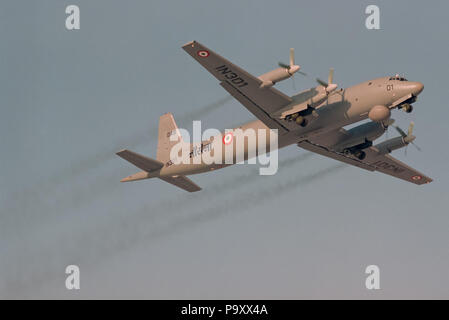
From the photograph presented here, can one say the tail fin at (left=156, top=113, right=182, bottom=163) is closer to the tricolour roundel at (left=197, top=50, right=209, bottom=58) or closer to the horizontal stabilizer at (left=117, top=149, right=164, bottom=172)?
the horizontal stabilizer at (left=117, top=149, right=164, bottom=172)

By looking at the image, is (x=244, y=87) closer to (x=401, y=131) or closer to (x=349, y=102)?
(x=349, y=102)

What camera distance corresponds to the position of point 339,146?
44.7 metres

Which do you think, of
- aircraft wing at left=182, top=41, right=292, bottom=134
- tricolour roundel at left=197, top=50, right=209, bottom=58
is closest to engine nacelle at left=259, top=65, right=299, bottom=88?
aircraft wing at left=182, top=41, right=292, bottom=134

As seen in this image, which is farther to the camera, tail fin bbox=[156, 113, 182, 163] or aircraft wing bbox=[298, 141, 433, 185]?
tail fin bbox=[156, 113, 182, 163]

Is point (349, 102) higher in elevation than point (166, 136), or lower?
lower

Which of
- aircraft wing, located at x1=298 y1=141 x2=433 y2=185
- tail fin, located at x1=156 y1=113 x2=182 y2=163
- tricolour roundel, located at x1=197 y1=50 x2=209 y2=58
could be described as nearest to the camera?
tricolour roundel, located at x1=197 y1=50 x2=209 y2=58

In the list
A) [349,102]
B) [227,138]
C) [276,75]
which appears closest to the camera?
[276,75]

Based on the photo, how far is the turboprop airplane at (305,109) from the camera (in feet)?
125

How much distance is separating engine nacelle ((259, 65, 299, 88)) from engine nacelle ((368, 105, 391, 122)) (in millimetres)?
4931

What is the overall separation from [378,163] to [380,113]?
972 cm

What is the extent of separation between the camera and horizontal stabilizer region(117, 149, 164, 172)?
4219 centimetres

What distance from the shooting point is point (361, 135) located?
143 feet

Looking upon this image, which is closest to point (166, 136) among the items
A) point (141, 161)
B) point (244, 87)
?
point (141, 161)
